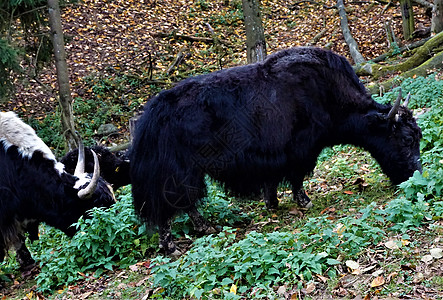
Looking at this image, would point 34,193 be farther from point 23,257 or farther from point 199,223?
point 199,223

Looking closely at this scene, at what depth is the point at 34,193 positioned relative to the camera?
21.4 ft

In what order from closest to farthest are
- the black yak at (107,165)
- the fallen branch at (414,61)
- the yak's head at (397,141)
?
the yak's head at (397,141), the black yak at (107,165), the fallen branch at (414,61)

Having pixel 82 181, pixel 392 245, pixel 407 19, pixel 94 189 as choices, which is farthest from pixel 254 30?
pixel 392 245

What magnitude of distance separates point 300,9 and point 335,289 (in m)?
16.6

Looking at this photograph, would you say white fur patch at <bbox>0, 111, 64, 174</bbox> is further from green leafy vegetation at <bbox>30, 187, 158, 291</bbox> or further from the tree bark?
the tree bark

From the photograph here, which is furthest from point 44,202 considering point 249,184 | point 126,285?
point 249,184

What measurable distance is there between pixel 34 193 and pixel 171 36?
1119 cm

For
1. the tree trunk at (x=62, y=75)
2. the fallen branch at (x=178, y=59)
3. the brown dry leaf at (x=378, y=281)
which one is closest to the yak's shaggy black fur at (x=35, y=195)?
the brown dry leaf at (x=378, y=281)

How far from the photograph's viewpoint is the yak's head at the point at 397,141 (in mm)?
5941

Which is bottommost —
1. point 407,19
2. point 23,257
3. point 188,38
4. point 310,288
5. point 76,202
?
point 23,257

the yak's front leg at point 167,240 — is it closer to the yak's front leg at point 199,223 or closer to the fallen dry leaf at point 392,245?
the yak's front leg at point 199,223

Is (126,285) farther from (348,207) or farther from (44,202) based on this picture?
(348,207)

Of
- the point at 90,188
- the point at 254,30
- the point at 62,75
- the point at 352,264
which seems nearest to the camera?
the point at 352,264

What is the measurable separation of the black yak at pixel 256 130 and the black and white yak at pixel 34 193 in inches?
47.6
